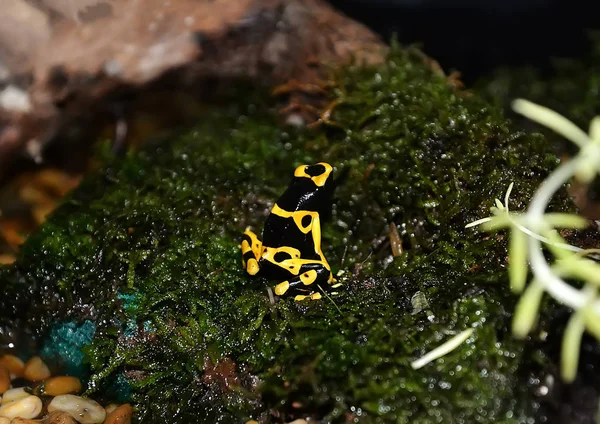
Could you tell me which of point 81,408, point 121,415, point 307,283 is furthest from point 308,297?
point 81,408

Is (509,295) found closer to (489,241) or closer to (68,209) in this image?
(489,241)

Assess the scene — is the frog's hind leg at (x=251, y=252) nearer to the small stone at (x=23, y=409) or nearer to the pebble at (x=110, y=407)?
the pebble at (x=110, y=407)

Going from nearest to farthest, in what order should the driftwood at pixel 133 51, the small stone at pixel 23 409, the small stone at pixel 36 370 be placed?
the small stone at pixel 23 409, the small stone at pixel 36 370, the driftwood at pixel 133 51

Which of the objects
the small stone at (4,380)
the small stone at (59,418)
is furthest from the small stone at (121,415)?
the small stone at (4,380)

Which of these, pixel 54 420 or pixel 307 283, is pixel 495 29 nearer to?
pixel 307 283

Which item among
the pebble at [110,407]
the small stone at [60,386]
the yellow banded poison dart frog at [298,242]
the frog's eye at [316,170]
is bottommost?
the small stone at [60,386]

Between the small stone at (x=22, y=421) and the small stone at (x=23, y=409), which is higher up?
→ the small stone at (x=22, y=421)

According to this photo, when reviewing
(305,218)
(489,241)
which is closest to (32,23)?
(305,218)
